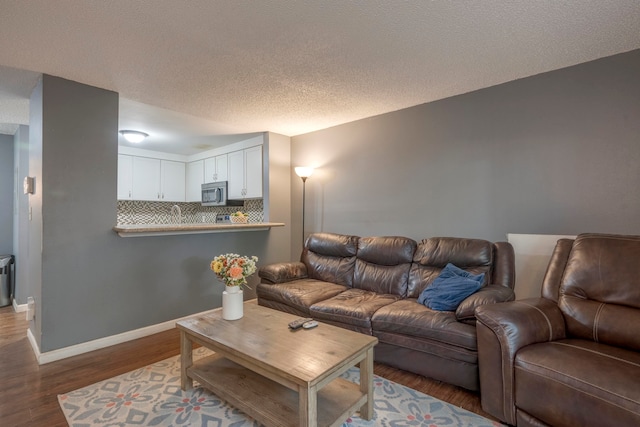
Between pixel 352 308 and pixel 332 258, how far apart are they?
1.11 meters

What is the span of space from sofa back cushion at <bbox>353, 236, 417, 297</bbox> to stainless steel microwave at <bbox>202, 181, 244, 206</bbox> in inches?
107

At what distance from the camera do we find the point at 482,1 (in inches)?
65.9

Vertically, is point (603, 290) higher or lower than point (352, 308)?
higher

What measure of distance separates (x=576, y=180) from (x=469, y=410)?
197cm

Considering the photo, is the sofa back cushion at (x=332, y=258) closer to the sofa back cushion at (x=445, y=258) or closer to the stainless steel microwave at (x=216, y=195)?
the sofa back cushion at (x=445, y=258)

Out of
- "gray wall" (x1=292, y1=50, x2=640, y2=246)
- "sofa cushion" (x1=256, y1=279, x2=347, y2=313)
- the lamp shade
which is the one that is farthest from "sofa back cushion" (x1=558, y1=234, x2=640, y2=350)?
the lamp shade

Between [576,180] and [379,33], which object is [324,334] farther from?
[576,180]

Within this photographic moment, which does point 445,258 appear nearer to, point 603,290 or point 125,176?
point 603,290

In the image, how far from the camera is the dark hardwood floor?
1.84 metres

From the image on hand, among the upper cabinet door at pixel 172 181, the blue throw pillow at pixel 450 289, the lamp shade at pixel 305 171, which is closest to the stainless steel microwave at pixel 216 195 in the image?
the upper cabinet door at pixel 172 181

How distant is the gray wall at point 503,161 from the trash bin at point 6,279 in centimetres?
427

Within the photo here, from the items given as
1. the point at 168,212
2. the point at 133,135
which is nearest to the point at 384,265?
the point at 133,135

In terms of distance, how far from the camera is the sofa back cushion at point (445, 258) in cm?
257

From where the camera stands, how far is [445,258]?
2750 mm
